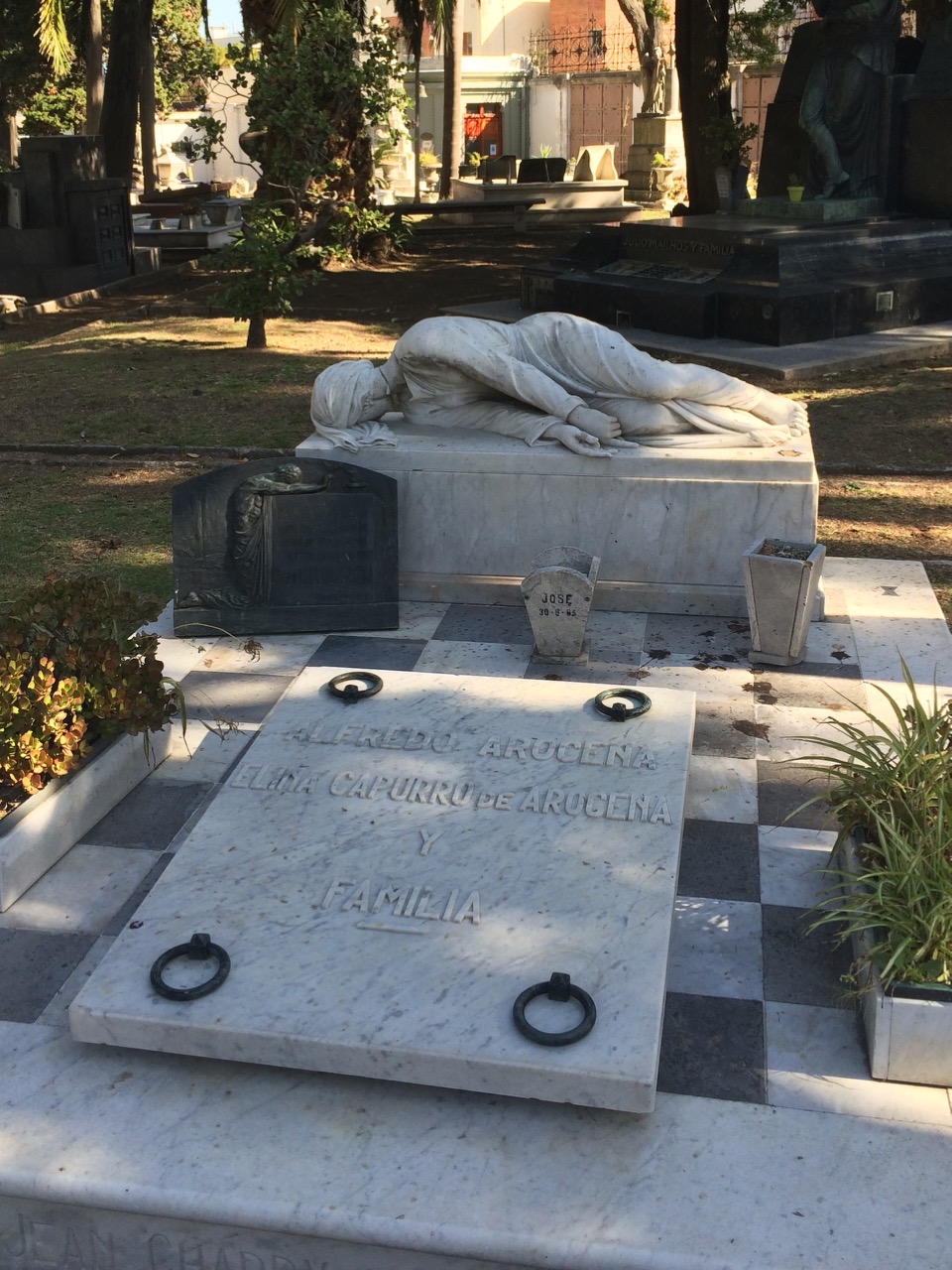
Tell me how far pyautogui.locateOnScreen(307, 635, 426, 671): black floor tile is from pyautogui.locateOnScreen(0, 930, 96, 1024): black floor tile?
1.98 meters

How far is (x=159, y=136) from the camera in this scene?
174ft

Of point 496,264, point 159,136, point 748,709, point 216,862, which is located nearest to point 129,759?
point 216,862

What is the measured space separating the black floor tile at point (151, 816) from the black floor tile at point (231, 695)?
49cm

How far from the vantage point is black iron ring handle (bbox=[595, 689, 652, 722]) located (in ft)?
14.8

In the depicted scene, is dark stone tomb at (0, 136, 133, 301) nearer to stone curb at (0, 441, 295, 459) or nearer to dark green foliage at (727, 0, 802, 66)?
dark green foliage at (727, 0, 802, 66)

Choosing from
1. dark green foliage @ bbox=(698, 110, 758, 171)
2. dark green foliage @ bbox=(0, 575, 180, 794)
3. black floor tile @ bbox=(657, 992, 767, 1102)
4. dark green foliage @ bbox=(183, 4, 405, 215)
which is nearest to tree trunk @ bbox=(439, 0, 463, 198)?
dark green foliage @ bbox=(698, 110, 758, 171)

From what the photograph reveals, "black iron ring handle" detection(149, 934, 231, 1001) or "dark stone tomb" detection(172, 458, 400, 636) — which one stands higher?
"dark stone tomb" detection(172, 458, 400, 636)

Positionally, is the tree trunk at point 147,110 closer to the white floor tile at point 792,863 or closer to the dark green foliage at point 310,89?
the dark green foliage at point 310,89

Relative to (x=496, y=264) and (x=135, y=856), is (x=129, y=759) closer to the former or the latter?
(x=135, y=856)

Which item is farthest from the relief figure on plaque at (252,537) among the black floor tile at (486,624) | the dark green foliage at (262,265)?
A: the dark green foliage at (262,265)

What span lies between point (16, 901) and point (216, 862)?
2.43 feet

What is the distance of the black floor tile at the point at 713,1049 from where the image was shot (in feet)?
10.9

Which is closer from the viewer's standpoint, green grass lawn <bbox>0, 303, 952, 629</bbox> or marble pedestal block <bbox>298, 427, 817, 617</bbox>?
marble pedestal block <bbox>298, 427, 817, 617</bbox>

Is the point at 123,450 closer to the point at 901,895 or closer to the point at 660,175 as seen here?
the point at 901,895
